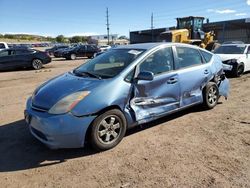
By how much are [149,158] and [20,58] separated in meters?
15.6

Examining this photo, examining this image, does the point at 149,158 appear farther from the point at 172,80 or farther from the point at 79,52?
the point at 79,52

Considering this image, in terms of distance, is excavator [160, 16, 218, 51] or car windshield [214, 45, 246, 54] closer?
car windshield [214, 45, 246, 54]

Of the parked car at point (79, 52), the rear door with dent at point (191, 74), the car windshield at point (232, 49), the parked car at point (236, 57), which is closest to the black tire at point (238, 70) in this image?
the parked car at point (236, 57)

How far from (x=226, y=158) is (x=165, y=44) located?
8.02 ft

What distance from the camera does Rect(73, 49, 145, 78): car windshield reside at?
476 cm

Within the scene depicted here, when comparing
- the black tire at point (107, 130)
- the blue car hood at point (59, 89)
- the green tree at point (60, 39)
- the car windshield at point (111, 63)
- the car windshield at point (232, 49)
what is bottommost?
the black tire at point (107, 130)

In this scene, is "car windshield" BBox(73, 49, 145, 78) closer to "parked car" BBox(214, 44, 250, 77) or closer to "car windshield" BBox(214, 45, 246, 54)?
"parked car" BBox(214, 44, 250, 77)

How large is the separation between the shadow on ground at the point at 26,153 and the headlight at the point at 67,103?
0.74m

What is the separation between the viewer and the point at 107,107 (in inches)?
167

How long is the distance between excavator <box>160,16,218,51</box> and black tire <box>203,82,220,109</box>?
14170mm

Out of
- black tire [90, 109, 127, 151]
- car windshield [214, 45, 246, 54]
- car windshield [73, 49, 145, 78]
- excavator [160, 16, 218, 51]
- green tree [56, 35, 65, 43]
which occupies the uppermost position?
green tree [56, 35, 65, 43]

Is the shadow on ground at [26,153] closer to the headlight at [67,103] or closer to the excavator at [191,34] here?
the headlight at [67,103]

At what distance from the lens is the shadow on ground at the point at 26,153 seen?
403cm

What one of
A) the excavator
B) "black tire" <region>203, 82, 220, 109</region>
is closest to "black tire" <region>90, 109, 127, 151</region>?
"black tire" <region>203, 82, 220, 109</region>
